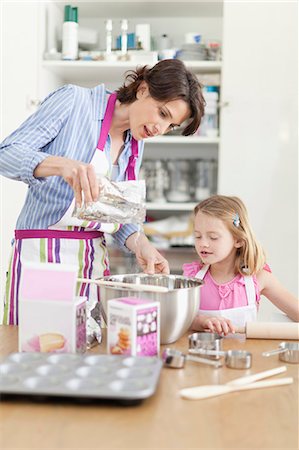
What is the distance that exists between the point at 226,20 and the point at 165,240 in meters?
1.14

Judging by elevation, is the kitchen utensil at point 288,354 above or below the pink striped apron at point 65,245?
below

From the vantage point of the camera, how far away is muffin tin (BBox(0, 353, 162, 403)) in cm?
91

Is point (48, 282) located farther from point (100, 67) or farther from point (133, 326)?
point (100, 67)

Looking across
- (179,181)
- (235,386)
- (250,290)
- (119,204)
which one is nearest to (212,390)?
(235,386)

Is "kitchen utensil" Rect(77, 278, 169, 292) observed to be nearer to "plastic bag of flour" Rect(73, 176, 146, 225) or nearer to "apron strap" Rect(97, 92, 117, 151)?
"plastic bag of flour" Rect(73, 176, 146, 225)

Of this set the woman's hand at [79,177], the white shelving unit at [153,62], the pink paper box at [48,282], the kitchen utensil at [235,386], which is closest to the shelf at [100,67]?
the white shelving unit at [153,62]

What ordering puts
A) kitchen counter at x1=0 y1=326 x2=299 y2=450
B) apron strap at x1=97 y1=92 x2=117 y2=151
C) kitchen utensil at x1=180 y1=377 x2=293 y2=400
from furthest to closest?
1. apron strap at x1=97 y1=92 x2=117 y2=151
2. kitchen utensil at x1=180 y1=377 x2=293 y2=400
3. kitchen counter at x1=0 y1=326 x2=299 y2=450

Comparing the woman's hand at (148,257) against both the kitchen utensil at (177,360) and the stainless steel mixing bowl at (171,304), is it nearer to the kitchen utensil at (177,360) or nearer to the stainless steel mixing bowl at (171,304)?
the stainless steel mixing bowl at (171,304)

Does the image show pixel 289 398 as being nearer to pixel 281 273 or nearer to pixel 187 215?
pixel 281 273

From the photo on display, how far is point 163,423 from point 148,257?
792mm

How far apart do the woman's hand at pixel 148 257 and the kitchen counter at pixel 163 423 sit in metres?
0.58

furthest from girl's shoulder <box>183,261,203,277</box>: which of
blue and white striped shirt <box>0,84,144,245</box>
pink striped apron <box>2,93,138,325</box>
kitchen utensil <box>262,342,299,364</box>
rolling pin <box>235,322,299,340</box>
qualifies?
kitchen utensil <box>262,342,299,364</box>

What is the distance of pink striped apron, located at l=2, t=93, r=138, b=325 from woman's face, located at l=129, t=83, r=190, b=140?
0.10 m

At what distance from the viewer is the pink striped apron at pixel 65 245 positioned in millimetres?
1799
